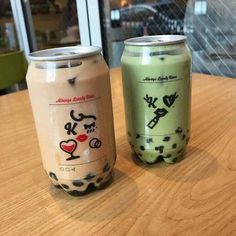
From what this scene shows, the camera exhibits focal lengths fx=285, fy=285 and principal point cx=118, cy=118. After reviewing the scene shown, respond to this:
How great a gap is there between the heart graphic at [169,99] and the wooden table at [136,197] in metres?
0.12

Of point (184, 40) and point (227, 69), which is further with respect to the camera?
point (227, 69)

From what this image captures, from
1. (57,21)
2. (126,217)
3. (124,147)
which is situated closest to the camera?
(126,217)

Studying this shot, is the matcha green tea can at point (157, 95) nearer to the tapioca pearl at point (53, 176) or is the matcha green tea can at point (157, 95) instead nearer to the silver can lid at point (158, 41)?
the silver can lid at point (158, 41)

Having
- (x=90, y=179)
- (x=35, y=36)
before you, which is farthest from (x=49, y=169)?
(x=35, y=36)

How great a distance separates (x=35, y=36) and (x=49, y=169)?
240 cm

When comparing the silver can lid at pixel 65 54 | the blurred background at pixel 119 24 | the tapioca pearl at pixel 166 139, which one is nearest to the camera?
the silver can lid at pixel 65 54

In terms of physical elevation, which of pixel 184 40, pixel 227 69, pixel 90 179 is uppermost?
pixel 184 40

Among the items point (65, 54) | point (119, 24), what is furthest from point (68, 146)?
point (119, 24)

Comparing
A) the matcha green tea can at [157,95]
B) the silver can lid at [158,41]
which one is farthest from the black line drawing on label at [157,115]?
the silver can lid at [158,41]

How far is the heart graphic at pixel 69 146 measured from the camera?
0.38 m

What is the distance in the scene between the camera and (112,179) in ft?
1.51

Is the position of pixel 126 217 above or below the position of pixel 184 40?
below

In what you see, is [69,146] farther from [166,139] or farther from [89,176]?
[166,139]

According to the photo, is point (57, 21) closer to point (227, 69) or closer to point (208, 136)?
point (227, 69)
